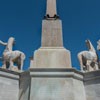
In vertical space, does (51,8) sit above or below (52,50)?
above

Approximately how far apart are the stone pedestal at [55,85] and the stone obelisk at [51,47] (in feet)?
1.43

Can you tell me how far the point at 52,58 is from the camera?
10016 mm

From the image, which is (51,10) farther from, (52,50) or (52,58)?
(52,58)

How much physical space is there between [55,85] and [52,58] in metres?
1.43

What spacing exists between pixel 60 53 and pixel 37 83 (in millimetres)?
1962

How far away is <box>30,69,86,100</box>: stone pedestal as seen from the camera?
8859mm

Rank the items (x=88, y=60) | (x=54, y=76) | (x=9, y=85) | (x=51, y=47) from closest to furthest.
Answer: (x=54, y=76)
(x=9, y=85)
(x=51, y=47)
(x=88, y=60)

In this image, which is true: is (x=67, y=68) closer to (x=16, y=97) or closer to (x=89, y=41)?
(x=16, y=97)

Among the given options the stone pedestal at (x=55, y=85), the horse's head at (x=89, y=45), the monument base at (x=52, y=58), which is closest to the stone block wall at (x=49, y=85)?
the stone pedestal at (x=55, y=85)

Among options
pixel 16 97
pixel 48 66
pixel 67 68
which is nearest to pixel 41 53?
pixel 48 66

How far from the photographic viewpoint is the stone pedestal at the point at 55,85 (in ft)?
29.1

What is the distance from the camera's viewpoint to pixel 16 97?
379 inches

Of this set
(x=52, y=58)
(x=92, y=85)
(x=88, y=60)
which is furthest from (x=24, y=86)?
(x=88, y=60)

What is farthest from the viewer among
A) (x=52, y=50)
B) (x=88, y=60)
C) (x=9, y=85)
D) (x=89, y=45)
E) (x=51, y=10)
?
(x=51, y=10)
